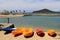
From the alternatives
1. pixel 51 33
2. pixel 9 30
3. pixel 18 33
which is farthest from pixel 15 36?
pixel 51 33

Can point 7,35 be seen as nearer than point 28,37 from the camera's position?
No

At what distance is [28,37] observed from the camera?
52.1ft

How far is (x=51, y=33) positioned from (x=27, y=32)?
2205 millimetres

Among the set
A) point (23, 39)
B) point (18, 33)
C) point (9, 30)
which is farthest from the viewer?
point (9, 30)

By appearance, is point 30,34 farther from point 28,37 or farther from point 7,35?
point 7,35

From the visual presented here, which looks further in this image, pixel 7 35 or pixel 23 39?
pixel 7 35

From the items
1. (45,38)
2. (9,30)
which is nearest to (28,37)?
(45,38)

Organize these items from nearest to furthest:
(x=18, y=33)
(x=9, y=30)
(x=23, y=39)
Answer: (x=23, y=39) → (x=18, y=33) → (x=9, y=30)

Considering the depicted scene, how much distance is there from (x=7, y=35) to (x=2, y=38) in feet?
3.85

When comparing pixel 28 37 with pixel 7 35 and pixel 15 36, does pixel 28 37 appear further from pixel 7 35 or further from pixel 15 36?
pixel 7 35

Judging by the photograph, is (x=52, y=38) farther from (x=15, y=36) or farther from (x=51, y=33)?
(x=15, y=36)

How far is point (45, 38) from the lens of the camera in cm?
1565

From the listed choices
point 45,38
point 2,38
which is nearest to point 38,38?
point 45,38

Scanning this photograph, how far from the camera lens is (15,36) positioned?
16406mm
